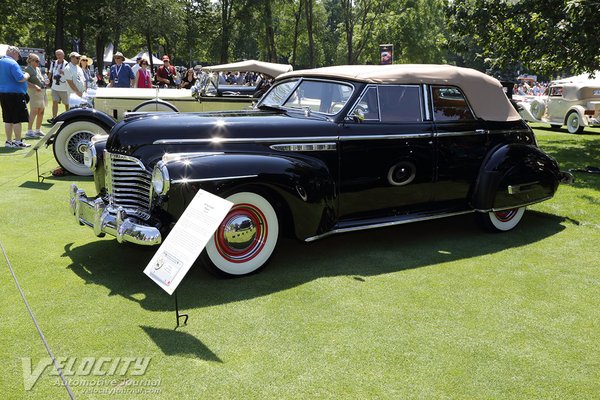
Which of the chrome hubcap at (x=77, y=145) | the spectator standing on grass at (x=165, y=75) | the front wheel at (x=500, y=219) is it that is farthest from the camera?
the spectator standing on grass at (x=165, y=75)

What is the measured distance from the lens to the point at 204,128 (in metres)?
4.46

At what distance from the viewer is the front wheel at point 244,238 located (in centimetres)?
430

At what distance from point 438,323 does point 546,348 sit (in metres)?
0.71

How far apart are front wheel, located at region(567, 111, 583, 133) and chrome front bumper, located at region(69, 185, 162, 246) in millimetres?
16242

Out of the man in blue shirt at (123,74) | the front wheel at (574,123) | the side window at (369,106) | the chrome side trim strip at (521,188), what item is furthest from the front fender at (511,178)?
the front wheel at (574,123)

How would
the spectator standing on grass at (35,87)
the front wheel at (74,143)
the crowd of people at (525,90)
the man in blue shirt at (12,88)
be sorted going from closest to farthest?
the front wheel at (74,143)
the man in blue shirt at (12,88)
the spectator standing on grass at (35,87)
the crowd of people at (525,90)

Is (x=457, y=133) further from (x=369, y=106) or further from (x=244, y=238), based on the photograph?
(x=244, y=238)

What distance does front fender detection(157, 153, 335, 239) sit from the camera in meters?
4.08

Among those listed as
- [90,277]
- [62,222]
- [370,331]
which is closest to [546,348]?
[370,331]

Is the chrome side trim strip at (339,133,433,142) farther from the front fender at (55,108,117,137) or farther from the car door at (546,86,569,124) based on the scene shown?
the car door at (546,86,569,124)

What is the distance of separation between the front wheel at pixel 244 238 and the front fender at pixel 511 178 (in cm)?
247

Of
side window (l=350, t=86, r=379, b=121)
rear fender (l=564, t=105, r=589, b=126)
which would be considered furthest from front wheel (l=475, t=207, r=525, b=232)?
rear fender (l=564, t=105, r=589, b=126)

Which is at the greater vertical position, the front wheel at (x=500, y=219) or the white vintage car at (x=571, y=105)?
the white vintage car at (x=571, y=105)

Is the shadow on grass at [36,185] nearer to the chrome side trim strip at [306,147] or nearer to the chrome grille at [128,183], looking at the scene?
the chrome grille at [128,183]
